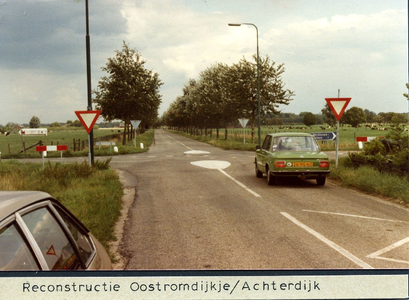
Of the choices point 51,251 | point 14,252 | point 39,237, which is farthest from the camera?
point 51,251

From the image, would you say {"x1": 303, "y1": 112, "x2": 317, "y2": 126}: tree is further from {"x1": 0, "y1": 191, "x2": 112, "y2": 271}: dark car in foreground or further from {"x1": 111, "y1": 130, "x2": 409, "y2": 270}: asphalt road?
{"x1": 0, "y1": 191, "x2": 112, "y2": 271}: dark car in foreground

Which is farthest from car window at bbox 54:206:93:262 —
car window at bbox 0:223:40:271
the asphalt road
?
the asphalt road

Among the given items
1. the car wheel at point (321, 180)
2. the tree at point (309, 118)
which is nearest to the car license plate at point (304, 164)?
the car wheel at point (321, 180)

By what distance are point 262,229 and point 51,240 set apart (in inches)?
→ 153

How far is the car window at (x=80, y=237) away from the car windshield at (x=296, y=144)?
831 centimetres

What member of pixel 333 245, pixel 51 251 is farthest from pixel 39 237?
pixel 333 245

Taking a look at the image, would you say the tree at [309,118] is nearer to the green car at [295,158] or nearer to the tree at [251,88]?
the green car at [295,158]

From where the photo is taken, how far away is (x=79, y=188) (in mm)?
8539

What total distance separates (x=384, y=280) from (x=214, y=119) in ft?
138

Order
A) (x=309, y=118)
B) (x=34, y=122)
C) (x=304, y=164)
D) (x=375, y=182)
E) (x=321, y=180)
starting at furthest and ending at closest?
1. (x=321, y=180)
2. (x=304, y=164)
3. (x=375, y=182)
4. (x=309, y=118)
5. (x=34, y=122)

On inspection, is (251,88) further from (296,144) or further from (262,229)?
(262,229)

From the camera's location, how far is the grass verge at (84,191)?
18.7ft

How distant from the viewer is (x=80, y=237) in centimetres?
248

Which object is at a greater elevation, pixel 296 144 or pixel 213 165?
pixel 296 144
